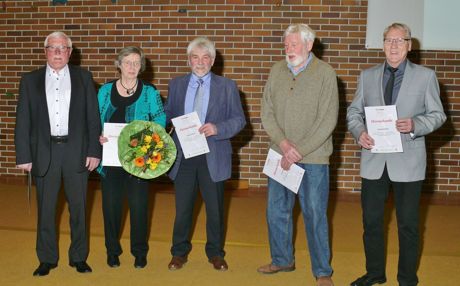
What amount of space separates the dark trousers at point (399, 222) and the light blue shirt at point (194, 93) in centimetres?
124

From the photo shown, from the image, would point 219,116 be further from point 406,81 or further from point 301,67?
point 406,81

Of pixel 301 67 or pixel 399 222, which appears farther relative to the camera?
pixel 301 67

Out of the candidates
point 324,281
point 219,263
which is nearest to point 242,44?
point 219,263

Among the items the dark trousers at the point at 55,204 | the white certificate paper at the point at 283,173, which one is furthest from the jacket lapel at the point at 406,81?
the dark trousers at the point at 55,204

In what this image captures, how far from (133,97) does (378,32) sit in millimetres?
3895

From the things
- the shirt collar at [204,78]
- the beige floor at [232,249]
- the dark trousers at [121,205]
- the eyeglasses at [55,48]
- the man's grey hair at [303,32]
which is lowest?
the beige floor at [232,249]

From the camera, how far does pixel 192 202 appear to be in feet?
14.5

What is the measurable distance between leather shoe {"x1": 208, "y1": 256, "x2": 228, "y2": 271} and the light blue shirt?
3.40ft

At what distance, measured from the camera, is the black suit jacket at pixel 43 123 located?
402 centimetres

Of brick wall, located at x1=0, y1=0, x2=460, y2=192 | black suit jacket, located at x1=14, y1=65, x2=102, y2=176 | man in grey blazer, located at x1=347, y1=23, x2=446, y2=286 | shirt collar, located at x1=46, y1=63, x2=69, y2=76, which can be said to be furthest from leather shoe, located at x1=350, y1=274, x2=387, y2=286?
brick wall, located at x1=0, y1=0, x2=460, y2=192

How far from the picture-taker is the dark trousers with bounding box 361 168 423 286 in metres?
3.77

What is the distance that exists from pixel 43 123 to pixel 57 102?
0.17 metres

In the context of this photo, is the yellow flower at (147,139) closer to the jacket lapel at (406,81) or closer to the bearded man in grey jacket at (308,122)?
the bearded man in grey jacket at (308,122)

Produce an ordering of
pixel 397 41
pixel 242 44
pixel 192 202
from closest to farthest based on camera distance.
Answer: pixel 397 41 → pixel 192 202 → pixel 242 44
